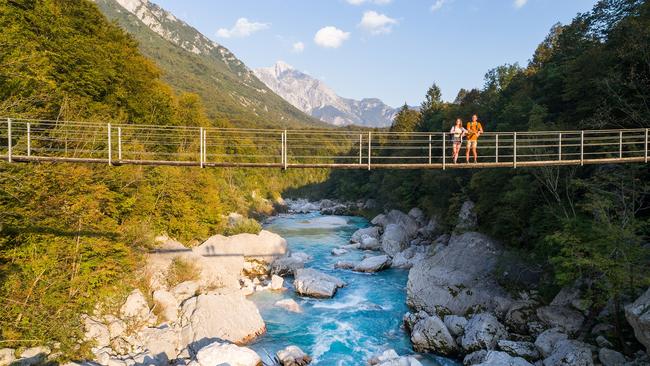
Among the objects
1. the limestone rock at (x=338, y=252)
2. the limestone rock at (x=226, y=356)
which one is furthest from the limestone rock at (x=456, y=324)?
the limestone rock at (x=338, y=252)

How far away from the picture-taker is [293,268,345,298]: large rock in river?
16.9 m

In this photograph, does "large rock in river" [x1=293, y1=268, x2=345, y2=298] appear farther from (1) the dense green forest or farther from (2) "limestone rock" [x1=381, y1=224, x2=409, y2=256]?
(1) the dense green forest

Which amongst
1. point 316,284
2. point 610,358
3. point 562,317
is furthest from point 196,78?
point 610,358

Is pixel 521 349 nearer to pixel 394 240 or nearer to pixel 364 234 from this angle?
pixel 394 240

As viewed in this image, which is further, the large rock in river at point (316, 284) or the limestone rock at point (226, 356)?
the large rock in river at point (316, 284)

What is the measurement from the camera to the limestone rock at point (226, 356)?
10047 millimetres

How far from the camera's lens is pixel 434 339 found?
12.0m

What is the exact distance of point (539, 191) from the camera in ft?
52.5

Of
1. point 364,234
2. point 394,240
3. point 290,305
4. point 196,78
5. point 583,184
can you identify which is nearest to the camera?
point 583,184

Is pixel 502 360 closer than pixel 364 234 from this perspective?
Yes

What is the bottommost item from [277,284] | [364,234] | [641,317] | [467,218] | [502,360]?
[277,284]

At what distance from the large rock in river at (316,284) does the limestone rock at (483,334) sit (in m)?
6.49

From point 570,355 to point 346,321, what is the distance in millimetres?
7353

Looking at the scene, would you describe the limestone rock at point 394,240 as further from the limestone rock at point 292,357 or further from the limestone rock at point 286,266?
the limestone rock at point 292,357
